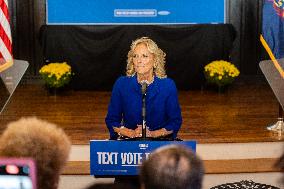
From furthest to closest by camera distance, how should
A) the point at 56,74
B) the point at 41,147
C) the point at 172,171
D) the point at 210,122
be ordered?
1. the point at 56,74
2. the point at 210,122
3. the point at 41,147
4. the point at 172,171

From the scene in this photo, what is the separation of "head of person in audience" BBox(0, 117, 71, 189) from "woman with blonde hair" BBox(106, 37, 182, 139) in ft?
7.01

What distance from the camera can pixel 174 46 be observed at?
28.1ft

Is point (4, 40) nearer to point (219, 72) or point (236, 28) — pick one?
point (219, 72)

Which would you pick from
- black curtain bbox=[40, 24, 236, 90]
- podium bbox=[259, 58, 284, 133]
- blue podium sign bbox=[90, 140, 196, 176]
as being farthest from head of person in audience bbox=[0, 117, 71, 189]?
black curtain bbox=[40, 24, 236, 90]

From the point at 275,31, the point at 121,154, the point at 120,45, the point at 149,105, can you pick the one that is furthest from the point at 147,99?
the point at 120,45

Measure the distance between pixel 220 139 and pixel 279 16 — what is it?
157cm

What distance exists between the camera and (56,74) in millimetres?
8195

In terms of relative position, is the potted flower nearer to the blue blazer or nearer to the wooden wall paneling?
the wooden wall paneling

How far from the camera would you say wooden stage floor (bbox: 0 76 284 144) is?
5961 mm

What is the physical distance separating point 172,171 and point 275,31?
16.0ft

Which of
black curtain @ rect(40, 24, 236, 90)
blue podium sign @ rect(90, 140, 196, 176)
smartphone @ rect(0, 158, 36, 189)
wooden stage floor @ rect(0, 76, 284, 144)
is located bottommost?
wooden stage floor @ rect(0, 76, 284, 144)

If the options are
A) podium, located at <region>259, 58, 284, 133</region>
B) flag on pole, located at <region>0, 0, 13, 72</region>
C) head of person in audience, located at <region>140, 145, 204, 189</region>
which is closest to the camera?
head of person in audience, located at <region>140, 145, 204, 189</region>

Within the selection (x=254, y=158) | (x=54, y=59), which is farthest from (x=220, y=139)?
(x=54, y=59)

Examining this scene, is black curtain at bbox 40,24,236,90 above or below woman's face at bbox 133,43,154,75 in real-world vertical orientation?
below
